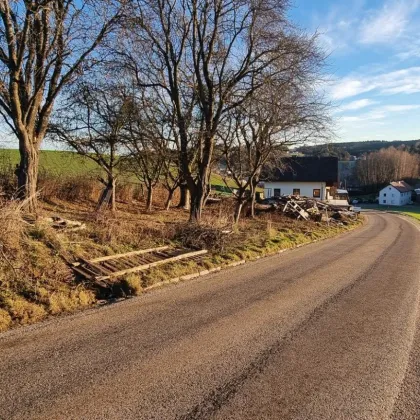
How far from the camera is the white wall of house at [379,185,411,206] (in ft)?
310

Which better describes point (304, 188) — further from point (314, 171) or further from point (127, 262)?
point (127, 262)

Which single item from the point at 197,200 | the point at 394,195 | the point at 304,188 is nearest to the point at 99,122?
the point at 197,200

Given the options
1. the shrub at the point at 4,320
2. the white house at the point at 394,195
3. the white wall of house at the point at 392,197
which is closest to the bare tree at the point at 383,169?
the white house at the point at 394,195

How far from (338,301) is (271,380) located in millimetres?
3939

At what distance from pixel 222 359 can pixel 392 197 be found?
100775mm

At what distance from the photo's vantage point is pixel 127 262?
906cm

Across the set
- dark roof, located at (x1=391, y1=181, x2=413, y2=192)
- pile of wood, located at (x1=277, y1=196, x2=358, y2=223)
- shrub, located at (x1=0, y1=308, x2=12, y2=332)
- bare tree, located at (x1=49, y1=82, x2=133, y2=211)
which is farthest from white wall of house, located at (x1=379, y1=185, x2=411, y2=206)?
shrub, located at (x1=0, y1=308, x2=12, y2=332)

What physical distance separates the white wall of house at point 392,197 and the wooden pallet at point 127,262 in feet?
309

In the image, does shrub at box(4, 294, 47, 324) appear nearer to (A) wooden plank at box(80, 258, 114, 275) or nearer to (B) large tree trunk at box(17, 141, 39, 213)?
(A) wooden plank at box(80, 258, 114, 275)

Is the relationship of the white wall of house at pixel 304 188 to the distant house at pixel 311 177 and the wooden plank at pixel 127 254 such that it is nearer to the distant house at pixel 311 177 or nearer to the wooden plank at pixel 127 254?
the distant house at pixel 311 177

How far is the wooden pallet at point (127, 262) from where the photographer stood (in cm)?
789

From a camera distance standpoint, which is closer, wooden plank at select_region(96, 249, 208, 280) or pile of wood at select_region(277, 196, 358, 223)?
wooden plank at select_region(96, 249, 208, 280)

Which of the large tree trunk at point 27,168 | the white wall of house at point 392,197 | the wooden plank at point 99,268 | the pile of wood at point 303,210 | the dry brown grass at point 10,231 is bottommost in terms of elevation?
the white wall of house at point 392,197

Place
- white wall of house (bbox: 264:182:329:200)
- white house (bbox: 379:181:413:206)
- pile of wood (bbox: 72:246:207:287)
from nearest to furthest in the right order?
pile of wood (bbox: 72:246:207:287) → white wall of house (bbox: 264:182:329:200) → white house (bbox: 379:181:413:206)
